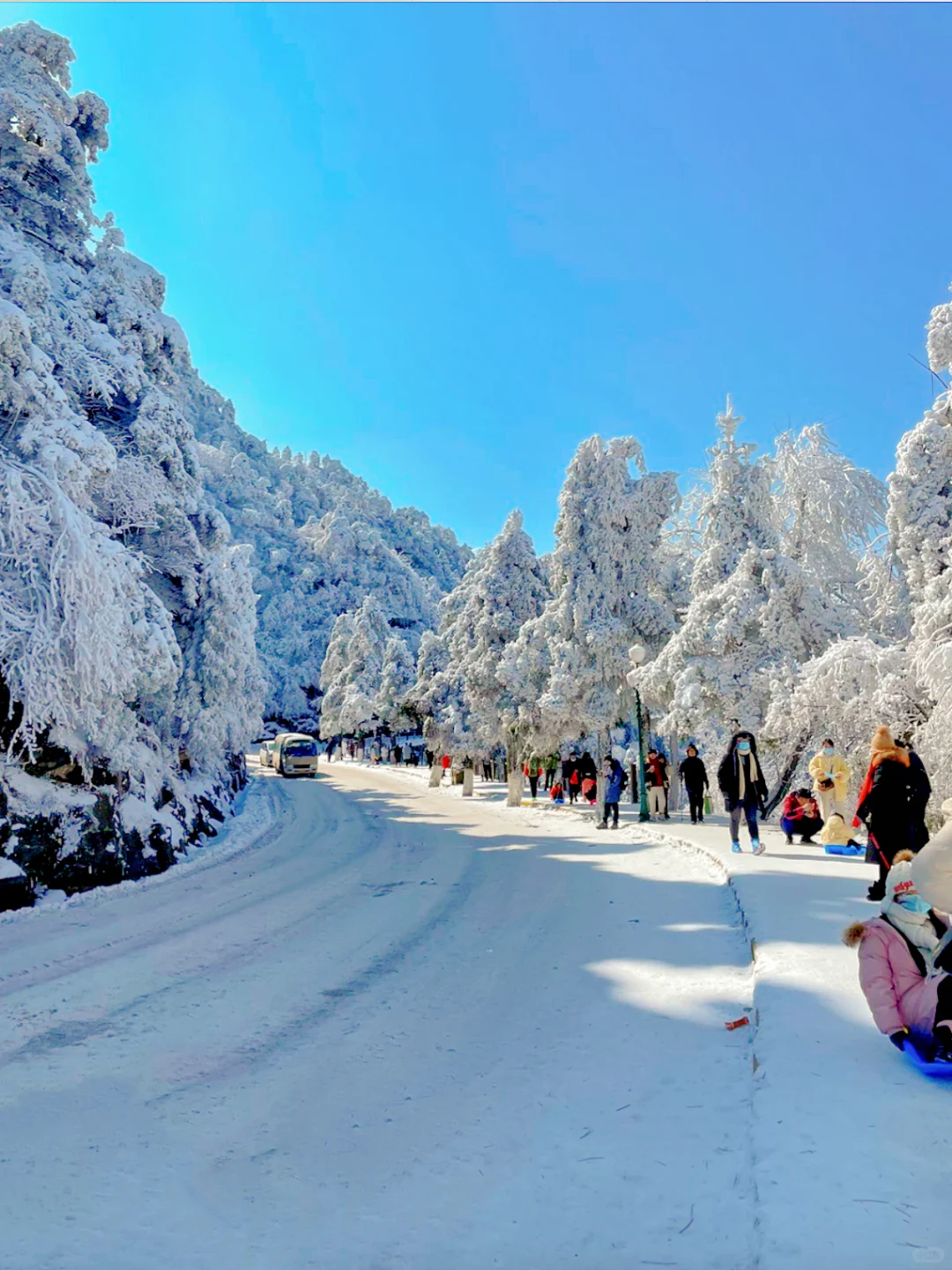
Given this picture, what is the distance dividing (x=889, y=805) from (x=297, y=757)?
131 ft

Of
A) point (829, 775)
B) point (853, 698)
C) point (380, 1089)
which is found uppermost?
point (853, 698)

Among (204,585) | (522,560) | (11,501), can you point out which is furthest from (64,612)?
(522,560)

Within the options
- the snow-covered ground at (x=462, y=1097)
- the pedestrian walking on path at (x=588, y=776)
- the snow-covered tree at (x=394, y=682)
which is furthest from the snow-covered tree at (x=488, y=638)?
the snow-covered tree at (x=394, y=682)

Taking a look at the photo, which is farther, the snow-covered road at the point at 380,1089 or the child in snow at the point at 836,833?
the child in snow at the point at 836,833

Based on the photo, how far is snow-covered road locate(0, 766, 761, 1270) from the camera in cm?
288

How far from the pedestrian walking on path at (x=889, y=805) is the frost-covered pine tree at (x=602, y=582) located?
48.3ft

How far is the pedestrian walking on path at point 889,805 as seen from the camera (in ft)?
26.1

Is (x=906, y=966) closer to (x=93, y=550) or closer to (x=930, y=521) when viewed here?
(x=93, y=550)

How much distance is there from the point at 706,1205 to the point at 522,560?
1207 inches

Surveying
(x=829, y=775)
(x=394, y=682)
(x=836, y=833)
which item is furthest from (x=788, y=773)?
(x=394, y=682)

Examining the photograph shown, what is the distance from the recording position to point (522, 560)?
33.2 metres

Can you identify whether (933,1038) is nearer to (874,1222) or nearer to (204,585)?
(874,1222)

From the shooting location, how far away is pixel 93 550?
35.0 ft

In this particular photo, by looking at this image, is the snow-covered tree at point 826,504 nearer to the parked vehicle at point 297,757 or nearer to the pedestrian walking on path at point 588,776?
the pedestrian walking on path at point 588,776
